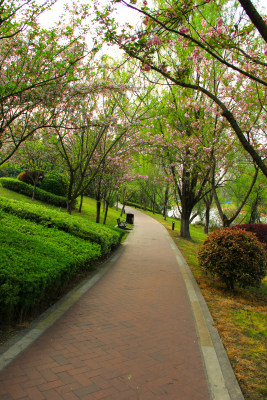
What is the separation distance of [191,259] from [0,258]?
852 centimetres

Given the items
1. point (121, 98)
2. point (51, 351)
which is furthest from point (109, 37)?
point (121, 98)

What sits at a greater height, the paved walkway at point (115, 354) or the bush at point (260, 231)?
the bush at point (260, 231)

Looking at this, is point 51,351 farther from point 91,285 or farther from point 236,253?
point 236,253

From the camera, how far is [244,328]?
5.26 m

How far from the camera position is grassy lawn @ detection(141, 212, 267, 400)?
365 cm

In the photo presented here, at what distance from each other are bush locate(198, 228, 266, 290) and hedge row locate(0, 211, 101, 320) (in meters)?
3.14

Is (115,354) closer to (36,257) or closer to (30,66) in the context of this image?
(36,257)

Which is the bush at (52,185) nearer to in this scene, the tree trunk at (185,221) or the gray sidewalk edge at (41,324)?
the tree trunk at (185,221)

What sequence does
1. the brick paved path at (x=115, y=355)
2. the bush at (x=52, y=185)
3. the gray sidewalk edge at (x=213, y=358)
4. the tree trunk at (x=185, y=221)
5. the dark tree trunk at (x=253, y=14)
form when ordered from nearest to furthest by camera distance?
the brick paved path at (x=115, y=355) → the gray sidewalk edge at (x=213, y=358) → the dark tree trunk at (x=253, y=14) → the tree trunk at (x=185, y=221) → the bush at (x=52, y=185)

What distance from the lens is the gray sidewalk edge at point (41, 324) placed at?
3.56 metres

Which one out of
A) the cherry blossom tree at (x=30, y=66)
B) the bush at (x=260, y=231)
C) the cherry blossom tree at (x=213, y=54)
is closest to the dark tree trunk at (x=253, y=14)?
the cherry blossom tree at (x=213, y=54)

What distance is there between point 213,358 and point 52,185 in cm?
1831

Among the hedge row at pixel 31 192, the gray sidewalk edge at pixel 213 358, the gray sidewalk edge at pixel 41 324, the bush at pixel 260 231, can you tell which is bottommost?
the gray sidewalk edge at pixel 213 358

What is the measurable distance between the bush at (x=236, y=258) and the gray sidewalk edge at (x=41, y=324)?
3070mm
